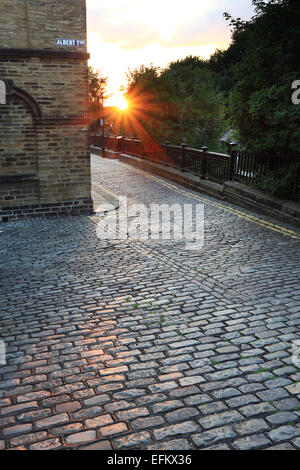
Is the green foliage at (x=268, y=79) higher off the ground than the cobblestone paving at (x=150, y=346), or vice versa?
the green foliage at (x=268, y=79)

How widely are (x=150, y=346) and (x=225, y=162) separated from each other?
1104cm

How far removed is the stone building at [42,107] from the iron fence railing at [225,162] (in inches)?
191

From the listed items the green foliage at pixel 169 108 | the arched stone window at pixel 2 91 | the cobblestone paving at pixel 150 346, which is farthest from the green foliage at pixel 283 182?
the green foliage at pixel 169 108

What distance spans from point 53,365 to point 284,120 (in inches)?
349

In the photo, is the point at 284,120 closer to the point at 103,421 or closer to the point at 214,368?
the point at 214,368

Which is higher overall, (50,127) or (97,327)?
(50,127)

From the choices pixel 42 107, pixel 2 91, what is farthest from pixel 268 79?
pixel 2 91

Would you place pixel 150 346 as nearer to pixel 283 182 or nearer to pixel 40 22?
pixel 283 182

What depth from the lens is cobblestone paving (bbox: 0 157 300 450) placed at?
3.51 meters

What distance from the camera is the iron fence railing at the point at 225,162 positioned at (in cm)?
1168

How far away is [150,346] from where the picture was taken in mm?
4852

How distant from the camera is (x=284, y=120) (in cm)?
1096

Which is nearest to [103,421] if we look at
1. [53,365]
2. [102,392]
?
[102,392]

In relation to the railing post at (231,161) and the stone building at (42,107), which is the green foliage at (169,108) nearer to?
the railing post at (231,161)
